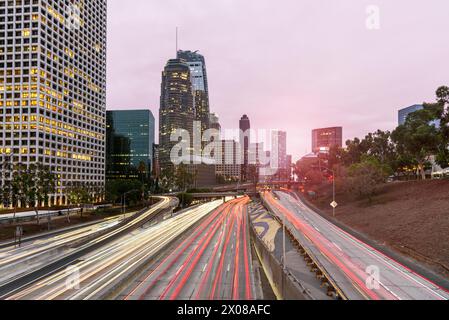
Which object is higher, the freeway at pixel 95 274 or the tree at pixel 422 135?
the tree at pixel 422 135

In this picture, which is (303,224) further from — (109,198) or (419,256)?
(109,198)

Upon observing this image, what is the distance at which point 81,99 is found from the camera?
12850 centimetres

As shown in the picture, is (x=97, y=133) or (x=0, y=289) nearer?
(x=0, y=289)

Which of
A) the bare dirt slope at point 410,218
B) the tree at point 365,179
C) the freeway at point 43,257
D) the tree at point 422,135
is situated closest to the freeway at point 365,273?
the bare dirt slope at point 410,218

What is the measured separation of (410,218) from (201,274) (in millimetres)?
32349

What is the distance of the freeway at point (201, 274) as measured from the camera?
2306 centimetres

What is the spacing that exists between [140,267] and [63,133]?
359 feet

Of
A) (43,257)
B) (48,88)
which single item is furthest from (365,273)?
(48,88)

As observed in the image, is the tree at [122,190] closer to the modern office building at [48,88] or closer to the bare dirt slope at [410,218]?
the modern office building at [48,88]

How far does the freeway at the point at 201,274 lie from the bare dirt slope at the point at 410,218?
18.1 metres

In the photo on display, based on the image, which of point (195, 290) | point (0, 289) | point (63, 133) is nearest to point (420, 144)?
point (195, 290)

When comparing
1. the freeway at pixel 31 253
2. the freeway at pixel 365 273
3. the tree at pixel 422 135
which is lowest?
the freeway at pixel 31 253

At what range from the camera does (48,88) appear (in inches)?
4309

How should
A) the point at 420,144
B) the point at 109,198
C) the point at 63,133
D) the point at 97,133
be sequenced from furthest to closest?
the point at 97,133
the point at 63,133
the point at 109,198
the point at 420,144
